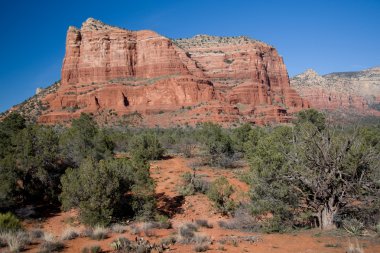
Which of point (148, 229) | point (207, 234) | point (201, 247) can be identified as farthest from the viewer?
point (148, 229)

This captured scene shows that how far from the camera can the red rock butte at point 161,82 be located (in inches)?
3337

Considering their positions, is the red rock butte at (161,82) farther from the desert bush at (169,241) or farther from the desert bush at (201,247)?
the desert bush at (201,247)

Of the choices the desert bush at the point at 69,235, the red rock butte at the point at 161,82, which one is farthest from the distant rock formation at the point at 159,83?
the desert bush at the point at 69,235

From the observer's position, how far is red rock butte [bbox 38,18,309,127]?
84.8 meters

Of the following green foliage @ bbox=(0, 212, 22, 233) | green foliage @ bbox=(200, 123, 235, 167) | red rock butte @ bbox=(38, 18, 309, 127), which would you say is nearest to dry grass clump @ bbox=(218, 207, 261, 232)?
green foliage @ bbox=(0, 212, 22, 233)

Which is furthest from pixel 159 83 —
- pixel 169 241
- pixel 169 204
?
pixel 169 241

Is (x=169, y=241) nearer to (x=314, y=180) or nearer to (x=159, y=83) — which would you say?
(x=314, y=180)

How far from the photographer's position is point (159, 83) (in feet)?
295

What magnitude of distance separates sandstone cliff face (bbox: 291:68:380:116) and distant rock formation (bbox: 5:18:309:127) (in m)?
50.0

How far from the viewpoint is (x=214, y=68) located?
354ft

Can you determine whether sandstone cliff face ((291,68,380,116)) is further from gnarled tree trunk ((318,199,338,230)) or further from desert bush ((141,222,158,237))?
desert bush ((141,222,158,237))

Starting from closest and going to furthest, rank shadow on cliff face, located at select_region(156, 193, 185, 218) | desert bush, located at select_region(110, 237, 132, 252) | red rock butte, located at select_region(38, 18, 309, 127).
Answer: desert bush, located at select_region(110, 237, 132, 252), shadow on cliff face, located at select_region(156, 193, 185, 218), red rock butte, located at select_region(38, 18, 309, 127)

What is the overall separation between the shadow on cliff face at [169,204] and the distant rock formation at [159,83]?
5432 cm

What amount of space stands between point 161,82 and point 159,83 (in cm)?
64
